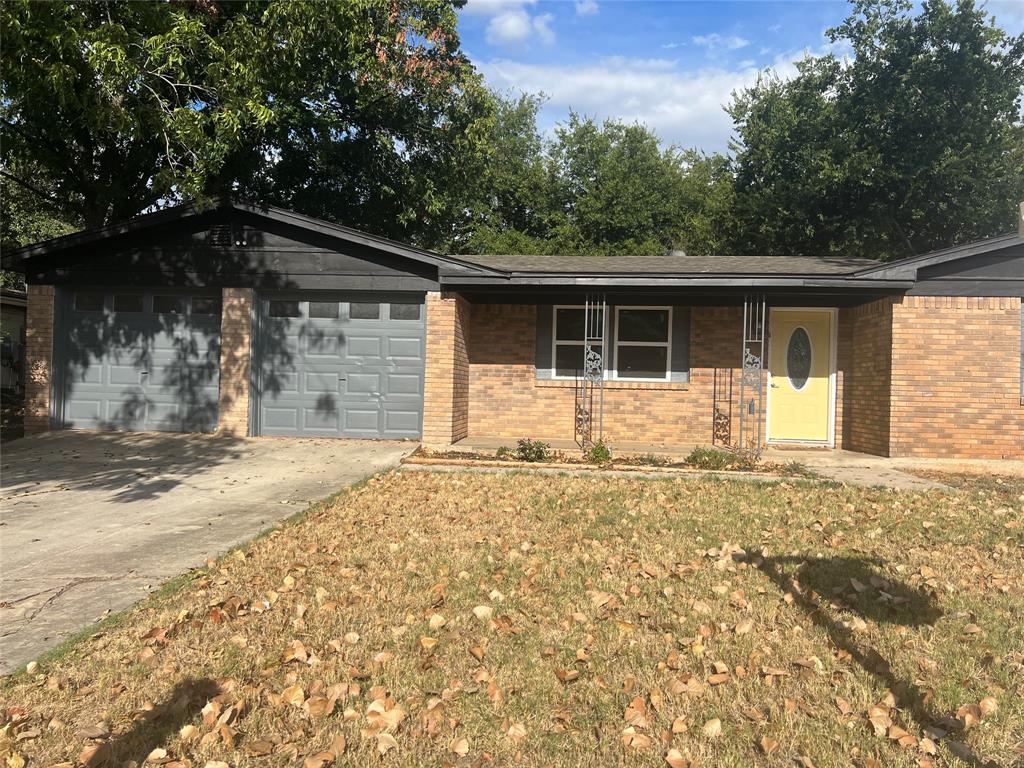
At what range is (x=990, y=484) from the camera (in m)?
7.91

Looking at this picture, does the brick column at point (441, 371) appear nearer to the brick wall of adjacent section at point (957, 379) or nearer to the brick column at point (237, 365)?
the brick column at point (237, 365)

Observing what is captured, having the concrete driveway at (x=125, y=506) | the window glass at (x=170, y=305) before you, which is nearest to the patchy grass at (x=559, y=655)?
the concrete driveway at (x=125, y=506)

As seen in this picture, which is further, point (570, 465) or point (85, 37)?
point (570, 465)

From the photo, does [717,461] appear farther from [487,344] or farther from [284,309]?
[284,309]

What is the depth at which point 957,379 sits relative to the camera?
950cm

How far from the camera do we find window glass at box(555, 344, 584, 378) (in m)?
11.5

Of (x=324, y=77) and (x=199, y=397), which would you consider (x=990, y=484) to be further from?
(x=324, y=77)

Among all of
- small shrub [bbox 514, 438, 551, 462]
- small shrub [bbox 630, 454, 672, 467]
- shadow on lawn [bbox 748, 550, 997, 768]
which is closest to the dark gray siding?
small shrub [bbox 514, 438, 551, 462]

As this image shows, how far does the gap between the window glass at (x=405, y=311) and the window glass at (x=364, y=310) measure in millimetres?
250

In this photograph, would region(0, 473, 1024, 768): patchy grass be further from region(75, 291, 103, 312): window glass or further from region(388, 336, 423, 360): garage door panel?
region(75, 291, 103, 312): window glass

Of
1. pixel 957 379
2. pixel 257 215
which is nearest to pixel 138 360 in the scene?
pixel 257 215

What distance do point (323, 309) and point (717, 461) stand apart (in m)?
6.63

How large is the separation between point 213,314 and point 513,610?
9.02m

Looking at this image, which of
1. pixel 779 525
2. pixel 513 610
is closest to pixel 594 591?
pixel 513 610
